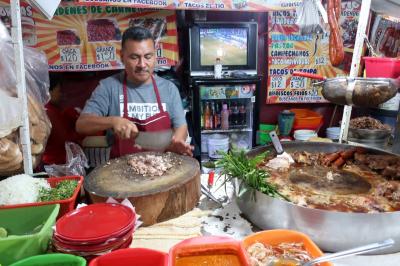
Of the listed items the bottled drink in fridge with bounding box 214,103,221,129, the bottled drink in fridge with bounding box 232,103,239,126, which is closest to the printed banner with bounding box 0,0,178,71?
the bottled drink in fridge with bounding box 214,103,221,129

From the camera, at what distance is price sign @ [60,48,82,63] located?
4.37 m

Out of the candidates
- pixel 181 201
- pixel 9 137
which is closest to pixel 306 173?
pixel 181 201

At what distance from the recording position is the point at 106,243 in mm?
1170

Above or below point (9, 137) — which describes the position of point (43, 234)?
below

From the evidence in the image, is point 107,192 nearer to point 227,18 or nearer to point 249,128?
point 249,128

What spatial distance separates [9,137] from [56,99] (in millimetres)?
2670

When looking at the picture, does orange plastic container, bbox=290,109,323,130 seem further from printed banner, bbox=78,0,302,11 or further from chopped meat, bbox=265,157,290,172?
chopped meat, bbox=265,157,290,172

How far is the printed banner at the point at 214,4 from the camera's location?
3.91 meters

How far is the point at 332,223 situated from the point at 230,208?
2.00 ft

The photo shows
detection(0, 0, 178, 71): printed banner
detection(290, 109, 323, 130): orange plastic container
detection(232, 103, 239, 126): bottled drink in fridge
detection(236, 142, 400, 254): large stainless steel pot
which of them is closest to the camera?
detection(236, 142, 400, 254): large stainless steel pot

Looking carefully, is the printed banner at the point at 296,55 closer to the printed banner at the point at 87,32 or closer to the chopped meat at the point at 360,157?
the printed banner at the point at 87,32

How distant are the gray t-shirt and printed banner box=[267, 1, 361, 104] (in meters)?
2.58

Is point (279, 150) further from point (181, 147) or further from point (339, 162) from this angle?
point (181, 147)

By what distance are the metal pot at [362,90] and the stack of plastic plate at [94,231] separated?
1.32m
